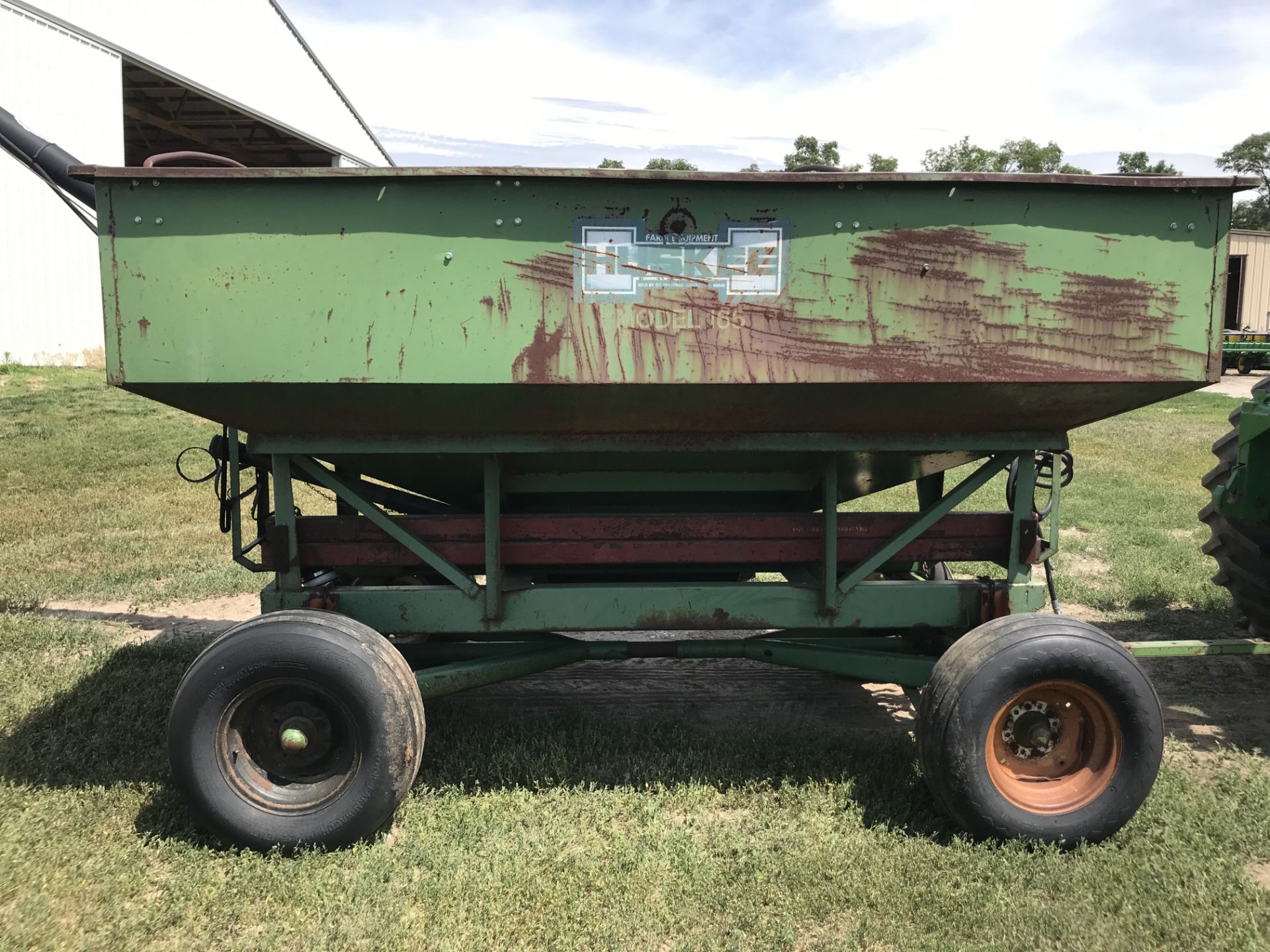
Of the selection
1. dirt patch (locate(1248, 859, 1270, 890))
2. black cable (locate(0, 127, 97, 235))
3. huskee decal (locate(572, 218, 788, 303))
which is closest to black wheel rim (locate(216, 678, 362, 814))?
huskee decal (locate(572, 218, 788, 303))

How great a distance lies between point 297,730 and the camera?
10.6 feet

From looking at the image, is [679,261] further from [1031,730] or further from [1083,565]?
[1083,565]

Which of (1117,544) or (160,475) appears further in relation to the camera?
(160,475)

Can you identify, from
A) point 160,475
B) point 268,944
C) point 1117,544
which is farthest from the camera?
point 160,475

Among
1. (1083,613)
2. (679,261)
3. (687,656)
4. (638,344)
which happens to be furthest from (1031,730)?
(1083,613)

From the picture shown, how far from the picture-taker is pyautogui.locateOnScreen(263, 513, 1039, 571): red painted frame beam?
3748 millimetres

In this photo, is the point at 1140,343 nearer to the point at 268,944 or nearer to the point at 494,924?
the point at 494,924

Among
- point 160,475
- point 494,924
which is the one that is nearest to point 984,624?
point 494,924

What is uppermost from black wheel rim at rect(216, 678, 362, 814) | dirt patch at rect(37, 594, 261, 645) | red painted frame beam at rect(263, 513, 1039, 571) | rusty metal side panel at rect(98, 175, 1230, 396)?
rusty metal side panel at rect(98, 175, 1230, 396)

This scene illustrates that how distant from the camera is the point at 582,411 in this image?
3307mm

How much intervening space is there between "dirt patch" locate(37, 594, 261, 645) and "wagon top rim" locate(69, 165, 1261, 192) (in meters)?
3.14

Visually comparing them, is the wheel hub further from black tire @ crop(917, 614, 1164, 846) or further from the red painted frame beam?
the red painted frame beam

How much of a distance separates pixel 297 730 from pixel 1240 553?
469 centimetres

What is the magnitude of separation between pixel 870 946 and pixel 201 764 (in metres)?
2.27
